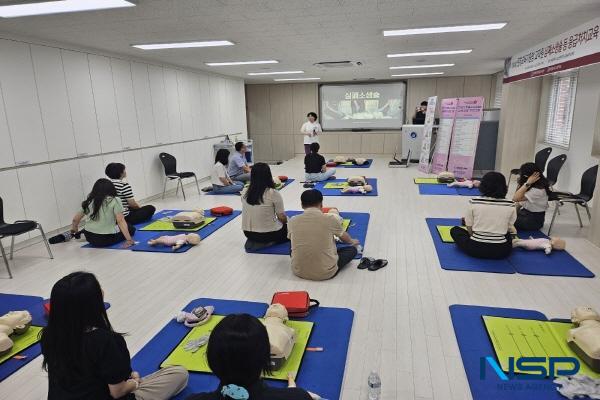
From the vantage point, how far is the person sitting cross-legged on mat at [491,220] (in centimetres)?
379

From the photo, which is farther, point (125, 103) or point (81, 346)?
point (125, 103)

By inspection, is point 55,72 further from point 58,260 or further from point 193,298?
point 193,298

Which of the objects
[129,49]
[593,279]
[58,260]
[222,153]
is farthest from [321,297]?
[129,49]

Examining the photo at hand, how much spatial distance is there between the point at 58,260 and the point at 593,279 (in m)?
5.57

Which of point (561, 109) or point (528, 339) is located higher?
point (561, 109)

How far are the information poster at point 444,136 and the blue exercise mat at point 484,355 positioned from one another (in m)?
6.38

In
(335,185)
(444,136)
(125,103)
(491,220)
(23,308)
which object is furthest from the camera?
(444,136)

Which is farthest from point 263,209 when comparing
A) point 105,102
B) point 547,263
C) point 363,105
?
point 363,105

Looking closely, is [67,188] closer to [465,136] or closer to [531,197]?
[531,197]

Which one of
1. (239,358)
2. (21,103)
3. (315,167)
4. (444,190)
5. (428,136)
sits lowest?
(444,190)

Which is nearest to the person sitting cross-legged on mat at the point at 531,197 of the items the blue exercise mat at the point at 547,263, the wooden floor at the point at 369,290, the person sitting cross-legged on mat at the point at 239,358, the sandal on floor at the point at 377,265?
the wooden floor at the point at 369,290

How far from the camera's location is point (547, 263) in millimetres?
3957

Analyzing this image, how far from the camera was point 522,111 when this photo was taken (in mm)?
8336

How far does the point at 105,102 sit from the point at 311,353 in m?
5.48
